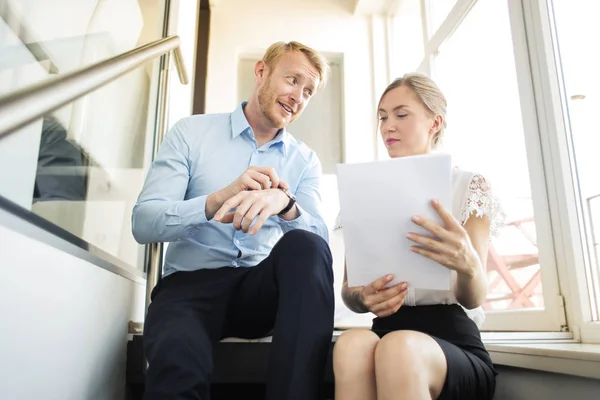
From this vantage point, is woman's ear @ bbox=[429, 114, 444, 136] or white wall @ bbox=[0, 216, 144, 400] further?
woman's ear @ bbox=[429, 114, 444, 136]

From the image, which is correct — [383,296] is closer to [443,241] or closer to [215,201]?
[443,241]

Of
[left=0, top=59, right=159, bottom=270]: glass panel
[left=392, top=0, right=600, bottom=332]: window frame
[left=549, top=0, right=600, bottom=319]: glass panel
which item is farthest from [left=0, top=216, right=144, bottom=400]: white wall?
[left=549, top=0, right=600, bottom=319]: glass panel

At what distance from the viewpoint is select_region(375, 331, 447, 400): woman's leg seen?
0.82 meters

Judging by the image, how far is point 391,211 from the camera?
3.00 feet

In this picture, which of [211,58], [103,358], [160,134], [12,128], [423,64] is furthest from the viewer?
[211,58]

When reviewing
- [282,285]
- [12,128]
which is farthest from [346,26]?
[12,128]

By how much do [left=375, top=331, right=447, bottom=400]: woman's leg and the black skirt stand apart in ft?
0.08

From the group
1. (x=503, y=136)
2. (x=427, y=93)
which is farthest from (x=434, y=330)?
(x=503, y=136)

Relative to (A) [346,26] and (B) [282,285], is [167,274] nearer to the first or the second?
(B) [282,285]

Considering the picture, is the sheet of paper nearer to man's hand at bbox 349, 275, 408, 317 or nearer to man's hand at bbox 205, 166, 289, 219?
man's hand at bbox 349, 275, 408, 317

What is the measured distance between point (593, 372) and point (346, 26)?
2.78 m

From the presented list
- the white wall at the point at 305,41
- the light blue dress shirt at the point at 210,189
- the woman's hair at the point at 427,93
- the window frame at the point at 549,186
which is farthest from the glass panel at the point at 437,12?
the light blue dress shirt at the point at 210,189

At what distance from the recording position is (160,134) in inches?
67.9

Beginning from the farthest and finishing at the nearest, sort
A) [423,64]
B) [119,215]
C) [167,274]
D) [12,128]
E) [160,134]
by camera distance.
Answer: [423,64]
[160,134]
[119,215]
[167,274]
[12,128]
